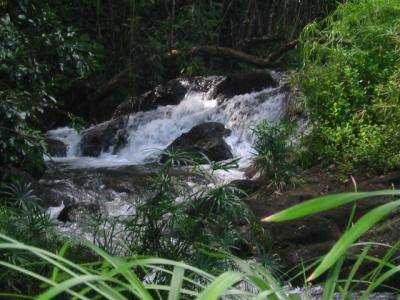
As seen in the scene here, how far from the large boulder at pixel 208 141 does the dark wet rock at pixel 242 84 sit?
201 centimetres

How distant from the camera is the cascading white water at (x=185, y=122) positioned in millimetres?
11156

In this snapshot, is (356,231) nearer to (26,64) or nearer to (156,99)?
(26,64)

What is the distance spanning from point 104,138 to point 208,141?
98.5 inches

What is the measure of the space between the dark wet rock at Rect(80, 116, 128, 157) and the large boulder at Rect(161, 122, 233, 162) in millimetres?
1661

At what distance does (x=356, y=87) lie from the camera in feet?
24.4

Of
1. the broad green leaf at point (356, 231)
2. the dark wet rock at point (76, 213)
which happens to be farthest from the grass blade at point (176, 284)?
the dark wet rock at point (76, 213)

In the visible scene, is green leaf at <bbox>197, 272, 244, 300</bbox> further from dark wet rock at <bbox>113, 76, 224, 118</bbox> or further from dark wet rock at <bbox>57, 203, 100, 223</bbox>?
dark wet rock at <bbox>113, 76, 224, 118</bbox>

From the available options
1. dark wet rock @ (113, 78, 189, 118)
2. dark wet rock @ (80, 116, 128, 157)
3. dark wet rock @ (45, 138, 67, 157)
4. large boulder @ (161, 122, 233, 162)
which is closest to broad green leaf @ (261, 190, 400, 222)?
large boulder @ (161, 122, 233, 162)

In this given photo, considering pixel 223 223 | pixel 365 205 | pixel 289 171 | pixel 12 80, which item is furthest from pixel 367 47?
pixel 223 223

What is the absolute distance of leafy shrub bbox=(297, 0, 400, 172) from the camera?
7.00 metres

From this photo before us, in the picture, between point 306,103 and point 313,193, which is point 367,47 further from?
point 313,193

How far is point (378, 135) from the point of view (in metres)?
6.99

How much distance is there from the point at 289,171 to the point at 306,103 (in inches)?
45.0

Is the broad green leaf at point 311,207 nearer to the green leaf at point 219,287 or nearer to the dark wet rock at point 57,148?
the green leaf at point 219,287
